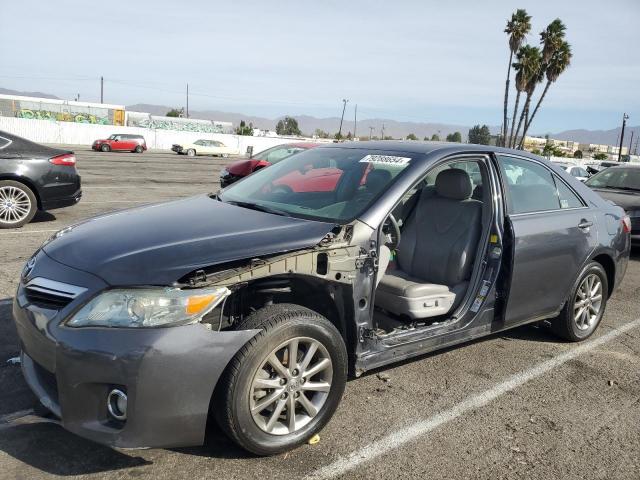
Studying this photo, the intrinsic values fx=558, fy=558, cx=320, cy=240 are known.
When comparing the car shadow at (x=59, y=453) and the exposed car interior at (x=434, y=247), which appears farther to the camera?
the exposed car interior at (x=434, y=247)

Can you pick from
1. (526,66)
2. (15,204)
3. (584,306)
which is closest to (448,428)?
(584,306)

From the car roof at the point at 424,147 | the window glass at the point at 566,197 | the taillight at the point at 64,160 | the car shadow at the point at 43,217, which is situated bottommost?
the car shadow at the point at 43,217

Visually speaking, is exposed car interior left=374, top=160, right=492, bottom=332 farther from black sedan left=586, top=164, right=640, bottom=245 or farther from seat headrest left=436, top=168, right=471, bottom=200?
black sedan left=586, top=164, right=640, bottom=245

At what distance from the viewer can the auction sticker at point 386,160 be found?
12.2 ft

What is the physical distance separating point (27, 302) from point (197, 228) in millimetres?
928

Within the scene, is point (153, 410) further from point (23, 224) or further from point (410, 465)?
point (23, 224)

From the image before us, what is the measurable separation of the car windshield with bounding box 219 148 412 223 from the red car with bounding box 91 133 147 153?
121 feet

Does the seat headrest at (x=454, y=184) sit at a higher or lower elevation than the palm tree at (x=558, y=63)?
lower

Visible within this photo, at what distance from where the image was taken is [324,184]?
12.5 ft

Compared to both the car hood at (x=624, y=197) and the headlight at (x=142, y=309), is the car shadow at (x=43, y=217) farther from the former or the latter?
the car hood at (x=624, y=197)

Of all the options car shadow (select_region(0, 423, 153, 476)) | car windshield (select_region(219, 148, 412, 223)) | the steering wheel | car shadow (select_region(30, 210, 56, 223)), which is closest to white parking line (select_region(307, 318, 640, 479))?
car shadow (select_region(0, 423, 153, 476))

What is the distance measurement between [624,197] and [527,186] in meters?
5.75

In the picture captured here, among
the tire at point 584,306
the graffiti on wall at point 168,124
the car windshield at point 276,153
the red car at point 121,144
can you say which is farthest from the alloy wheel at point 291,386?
the graffiti on wall at point 168,124

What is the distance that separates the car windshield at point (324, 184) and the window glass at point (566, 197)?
1.60m
